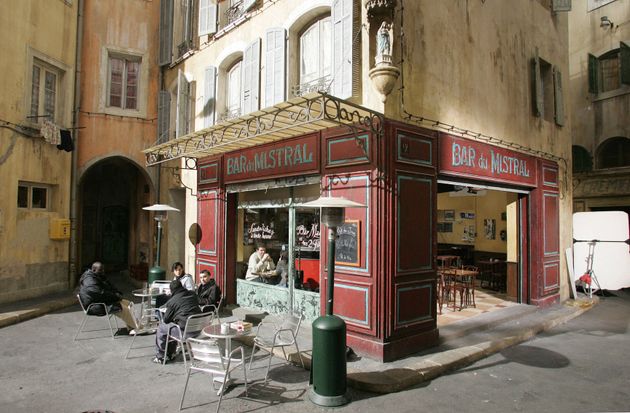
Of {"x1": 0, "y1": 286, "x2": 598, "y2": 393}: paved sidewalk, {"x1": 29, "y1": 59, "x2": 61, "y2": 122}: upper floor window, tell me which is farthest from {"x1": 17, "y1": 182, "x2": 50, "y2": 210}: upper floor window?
{"x1": 0, "y1": 286, "x2": 598, "y2": 393}: paved sidewalk

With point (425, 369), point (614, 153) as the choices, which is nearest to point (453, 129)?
point (425, 369)

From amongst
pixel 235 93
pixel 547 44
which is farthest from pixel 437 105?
pixel 547 44

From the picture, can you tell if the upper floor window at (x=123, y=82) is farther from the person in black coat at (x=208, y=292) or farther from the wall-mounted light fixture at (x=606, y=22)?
the wall-mounted light fixture at (x=606, y=22)

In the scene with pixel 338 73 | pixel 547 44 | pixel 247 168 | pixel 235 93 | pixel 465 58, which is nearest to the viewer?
pixel 338 73

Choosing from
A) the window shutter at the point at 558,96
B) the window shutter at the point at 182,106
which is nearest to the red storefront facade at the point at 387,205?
the window shutter at the point at 182,106

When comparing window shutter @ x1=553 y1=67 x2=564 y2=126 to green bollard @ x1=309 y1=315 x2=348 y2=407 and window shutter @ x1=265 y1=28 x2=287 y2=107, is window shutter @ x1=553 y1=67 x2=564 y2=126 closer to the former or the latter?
window shutter @ x1=265 y1=28 x2=287 y2=107

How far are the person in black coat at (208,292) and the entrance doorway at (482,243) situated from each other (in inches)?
179

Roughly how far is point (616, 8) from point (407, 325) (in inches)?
594

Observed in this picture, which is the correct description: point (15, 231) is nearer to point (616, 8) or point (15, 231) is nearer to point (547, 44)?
point (547, 44)

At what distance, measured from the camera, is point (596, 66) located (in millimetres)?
15438

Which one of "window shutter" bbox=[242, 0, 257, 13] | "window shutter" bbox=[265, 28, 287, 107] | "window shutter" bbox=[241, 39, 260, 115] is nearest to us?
"window shutter" bbox=[265, 28, 287, 107]

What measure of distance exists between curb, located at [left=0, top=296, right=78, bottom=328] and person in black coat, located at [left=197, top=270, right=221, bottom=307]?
4.16 metres

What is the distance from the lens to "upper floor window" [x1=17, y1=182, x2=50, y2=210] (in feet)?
35.6

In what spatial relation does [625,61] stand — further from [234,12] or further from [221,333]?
[221,333]
